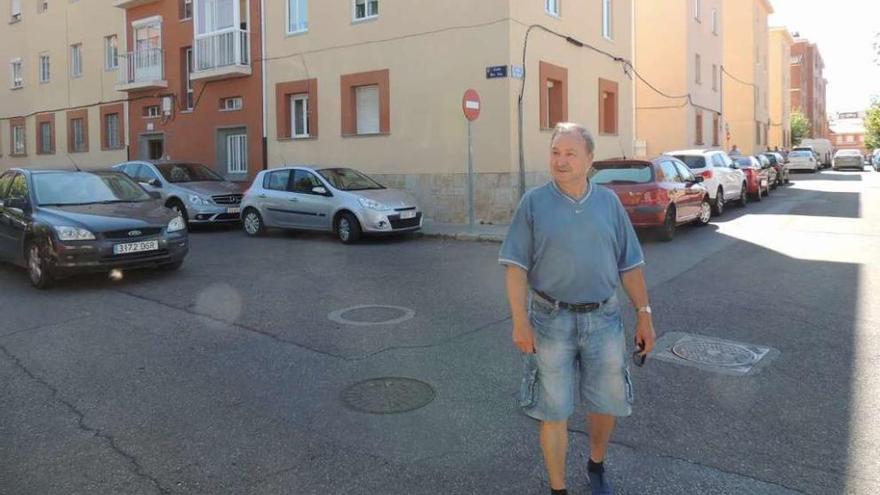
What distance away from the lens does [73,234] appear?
8453 millimetres

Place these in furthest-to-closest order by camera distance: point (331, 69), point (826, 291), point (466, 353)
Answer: point (331, 69) → point (826, 291) → point (466, 353)

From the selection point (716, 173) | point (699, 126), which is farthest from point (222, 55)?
point (699, 126)

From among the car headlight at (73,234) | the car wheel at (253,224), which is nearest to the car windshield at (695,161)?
the car wheel at (253,224)

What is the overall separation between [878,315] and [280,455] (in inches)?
227

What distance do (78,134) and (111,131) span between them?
232 centimetres

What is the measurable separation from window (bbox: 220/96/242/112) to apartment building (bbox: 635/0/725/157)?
49.3 ft

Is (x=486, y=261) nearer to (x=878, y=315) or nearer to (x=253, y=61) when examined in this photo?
(x=878, y=315)

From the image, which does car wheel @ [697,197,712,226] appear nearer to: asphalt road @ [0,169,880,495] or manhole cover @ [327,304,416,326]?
asphalt road @ [0,169,880,495]

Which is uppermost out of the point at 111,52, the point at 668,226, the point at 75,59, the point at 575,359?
the point at 75,59

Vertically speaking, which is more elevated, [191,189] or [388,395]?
[191,189]

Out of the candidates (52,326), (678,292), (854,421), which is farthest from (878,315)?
(52,326)

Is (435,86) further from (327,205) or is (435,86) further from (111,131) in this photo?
(111,131)

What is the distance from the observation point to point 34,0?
29250 mm

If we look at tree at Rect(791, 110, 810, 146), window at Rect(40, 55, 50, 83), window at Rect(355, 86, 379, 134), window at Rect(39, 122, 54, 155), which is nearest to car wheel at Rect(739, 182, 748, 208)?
window at Rect(355, 86, 379, 134)
